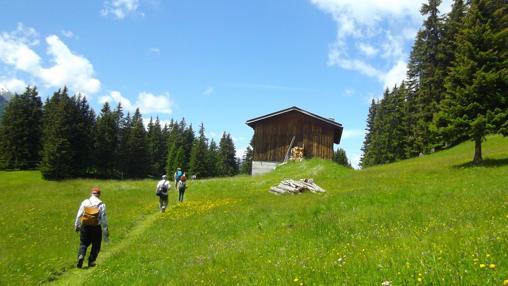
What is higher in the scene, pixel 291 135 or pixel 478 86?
pixel 478 86

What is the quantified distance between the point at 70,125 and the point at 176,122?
77086mm

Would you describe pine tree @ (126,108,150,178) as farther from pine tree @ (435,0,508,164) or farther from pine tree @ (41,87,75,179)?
pine tree @ (435,0,508,164)

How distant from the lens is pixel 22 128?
8862 cm

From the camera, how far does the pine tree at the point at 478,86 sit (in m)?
26.6

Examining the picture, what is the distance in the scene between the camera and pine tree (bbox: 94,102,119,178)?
9388 cm

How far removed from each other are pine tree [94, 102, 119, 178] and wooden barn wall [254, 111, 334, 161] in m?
54.1

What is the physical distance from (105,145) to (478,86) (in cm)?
→ 8377

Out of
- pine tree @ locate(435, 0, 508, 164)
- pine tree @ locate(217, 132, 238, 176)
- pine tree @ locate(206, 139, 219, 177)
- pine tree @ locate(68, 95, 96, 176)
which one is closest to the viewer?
pine tree @ locate(435, 0, 508, 164)

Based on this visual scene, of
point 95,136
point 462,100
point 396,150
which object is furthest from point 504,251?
point 95,136

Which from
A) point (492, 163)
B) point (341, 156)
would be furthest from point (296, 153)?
point (341, 156)

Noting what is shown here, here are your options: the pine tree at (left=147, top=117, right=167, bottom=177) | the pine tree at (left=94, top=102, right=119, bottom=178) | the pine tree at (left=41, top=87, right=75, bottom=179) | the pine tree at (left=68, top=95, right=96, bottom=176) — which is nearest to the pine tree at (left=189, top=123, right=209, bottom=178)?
the pine tree at (left=147, top=117, right=167, bottom=177)

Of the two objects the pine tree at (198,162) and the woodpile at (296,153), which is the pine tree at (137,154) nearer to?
the pine tree at (198,162)

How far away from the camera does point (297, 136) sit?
53.3m

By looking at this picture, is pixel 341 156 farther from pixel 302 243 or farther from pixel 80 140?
pixel 302 243
